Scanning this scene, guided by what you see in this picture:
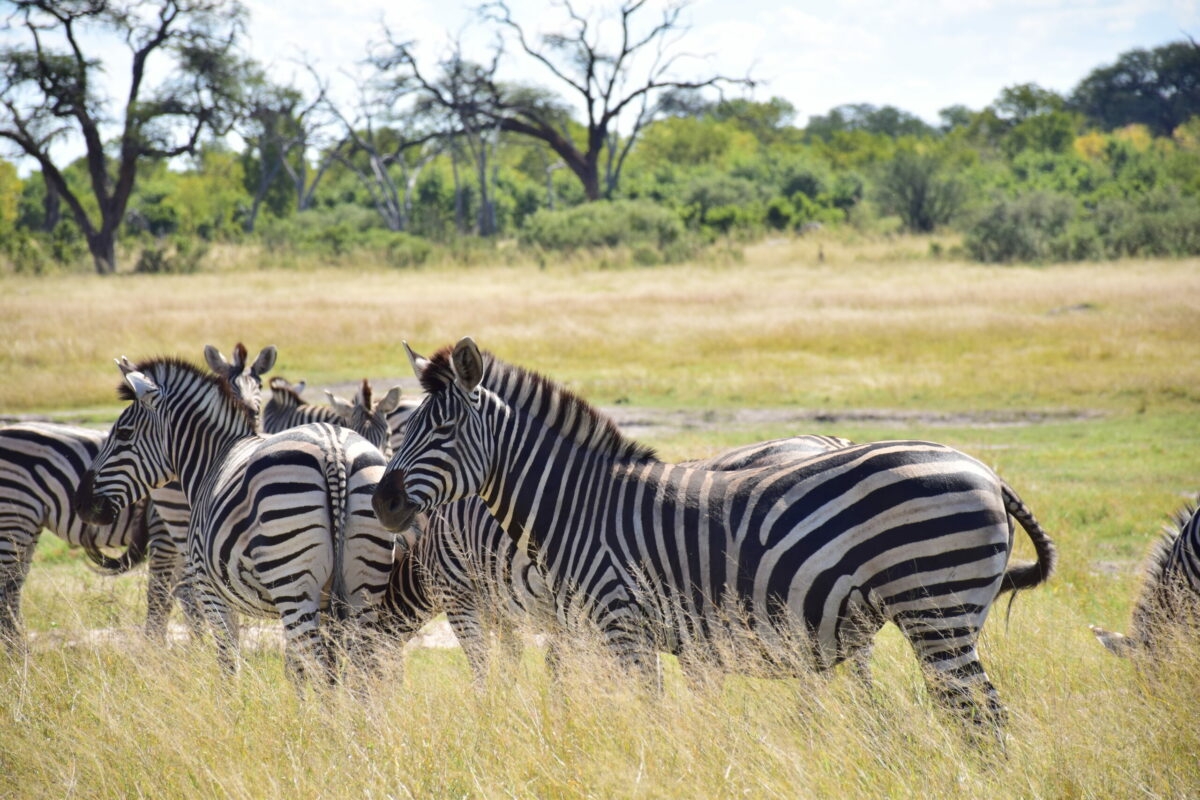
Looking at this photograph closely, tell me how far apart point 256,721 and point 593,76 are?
161 feet

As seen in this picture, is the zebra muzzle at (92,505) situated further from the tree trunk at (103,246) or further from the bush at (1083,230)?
the tree trunk at (103,246)

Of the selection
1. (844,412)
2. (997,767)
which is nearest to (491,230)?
(844,412)

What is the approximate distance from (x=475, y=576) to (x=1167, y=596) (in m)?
3.00

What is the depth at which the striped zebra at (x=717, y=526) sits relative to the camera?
12.3ft

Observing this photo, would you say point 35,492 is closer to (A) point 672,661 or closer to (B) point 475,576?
(B) point 475,576

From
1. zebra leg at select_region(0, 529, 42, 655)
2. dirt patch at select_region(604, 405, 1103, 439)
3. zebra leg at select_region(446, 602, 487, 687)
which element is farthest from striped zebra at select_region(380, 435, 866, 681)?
dirt patch at select_region(604, 405, 1103, 439)

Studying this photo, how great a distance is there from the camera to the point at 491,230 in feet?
166

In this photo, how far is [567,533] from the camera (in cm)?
429

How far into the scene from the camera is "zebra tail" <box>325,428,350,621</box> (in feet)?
15.7

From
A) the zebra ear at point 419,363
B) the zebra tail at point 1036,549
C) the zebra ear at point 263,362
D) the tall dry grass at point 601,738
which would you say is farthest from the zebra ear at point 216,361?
the zebra tail at point 1036,549

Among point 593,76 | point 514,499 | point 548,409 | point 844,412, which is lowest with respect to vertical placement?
point 844,412

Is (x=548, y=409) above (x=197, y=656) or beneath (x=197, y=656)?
above

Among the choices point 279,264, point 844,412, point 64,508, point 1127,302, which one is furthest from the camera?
point 279,264

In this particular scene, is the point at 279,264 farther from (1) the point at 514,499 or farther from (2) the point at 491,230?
(1) the point at 514,499
